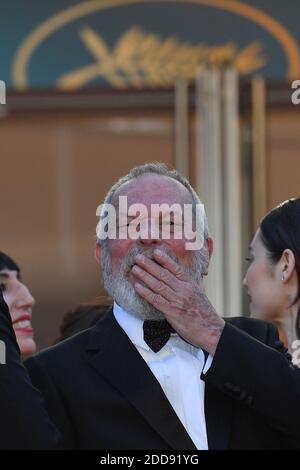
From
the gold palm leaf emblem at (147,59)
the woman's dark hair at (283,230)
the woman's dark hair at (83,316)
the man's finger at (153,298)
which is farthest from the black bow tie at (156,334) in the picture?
the gold palm leaf emblem at (147,59)

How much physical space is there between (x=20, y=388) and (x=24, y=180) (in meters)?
3.17

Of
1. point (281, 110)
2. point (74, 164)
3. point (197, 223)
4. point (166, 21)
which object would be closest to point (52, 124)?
point (74, 164)

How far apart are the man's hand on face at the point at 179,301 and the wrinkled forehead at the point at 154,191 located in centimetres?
18

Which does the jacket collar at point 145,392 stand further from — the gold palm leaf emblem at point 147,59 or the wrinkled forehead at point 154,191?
the gold palm leaf emblem at point 147,59

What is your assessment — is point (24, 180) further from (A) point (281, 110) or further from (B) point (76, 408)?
(B) point (76, 408)

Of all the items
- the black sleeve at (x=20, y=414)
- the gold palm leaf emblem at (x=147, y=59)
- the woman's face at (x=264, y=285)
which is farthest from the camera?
the gold palm leaf emblem at (x=147, y=59)

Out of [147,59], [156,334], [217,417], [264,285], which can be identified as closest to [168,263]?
[156,334]

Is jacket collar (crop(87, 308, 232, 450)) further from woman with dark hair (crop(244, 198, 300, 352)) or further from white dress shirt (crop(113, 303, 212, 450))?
woman with dark hair (crop(244, 198, 300, 352))

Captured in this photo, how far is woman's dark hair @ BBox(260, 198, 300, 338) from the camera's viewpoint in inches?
105

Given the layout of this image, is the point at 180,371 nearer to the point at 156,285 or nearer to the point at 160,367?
the point at 160,367

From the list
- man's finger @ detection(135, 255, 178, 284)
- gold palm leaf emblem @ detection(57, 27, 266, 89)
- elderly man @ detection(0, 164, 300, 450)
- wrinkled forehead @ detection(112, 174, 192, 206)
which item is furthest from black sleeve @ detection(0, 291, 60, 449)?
gold palm leaf emblem @ detection(57, 27, 266, 89)

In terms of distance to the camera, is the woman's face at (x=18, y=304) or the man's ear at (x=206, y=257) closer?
the man's ear at (x=206, y=257)

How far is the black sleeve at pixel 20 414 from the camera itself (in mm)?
1993

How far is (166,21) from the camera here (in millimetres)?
5199
